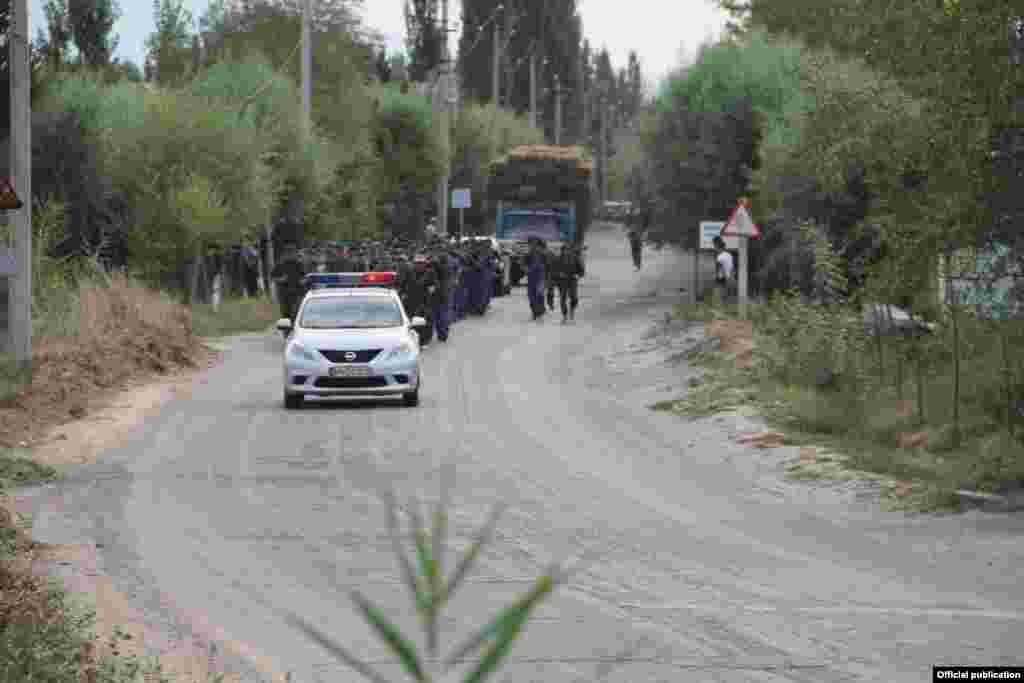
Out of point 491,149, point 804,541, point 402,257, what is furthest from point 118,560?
point 491,149

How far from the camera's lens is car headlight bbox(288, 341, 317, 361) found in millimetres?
25234

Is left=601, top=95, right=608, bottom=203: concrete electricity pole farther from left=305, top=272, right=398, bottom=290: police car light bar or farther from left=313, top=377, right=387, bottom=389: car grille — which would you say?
left=313, top=377, right=387, bottom=389: car grille

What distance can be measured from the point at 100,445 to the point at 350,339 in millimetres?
5115

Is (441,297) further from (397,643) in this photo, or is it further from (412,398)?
(397,643)

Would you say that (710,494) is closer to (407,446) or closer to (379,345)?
(407,446)

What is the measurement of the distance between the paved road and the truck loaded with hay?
3486cm

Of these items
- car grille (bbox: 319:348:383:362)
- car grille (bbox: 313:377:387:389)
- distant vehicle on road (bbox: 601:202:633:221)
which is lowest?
distant vehicle on road (bbox: 601:202:633:221)

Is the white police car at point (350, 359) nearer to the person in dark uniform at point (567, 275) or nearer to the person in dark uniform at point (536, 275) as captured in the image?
the person in dark uniform at point (567, 275)

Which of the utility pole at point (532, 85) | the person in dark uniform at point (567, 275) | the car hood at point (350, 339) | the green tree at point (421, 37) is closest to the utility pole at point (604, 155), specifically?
the utility pole at point (532, 85)

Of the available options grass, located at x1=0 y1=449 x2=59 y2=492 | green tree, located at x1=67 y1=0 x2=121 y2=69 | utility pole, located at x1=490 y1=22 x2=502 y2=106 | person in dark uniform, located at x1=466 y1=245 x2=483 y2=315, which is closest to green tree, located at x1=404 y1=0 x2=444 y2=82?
utility pole, located at x1=490 y1=22 x2=502 y2=106

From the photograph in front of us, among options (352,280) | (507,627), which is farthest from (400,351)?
(507,627)

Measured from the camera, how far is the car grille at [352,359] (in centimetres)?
2527

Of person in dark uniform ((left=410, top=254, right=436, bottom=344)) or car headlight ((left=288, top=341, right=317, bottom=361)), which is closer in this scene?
car headlight ((left=288, top=341, right=317, bottom=361))

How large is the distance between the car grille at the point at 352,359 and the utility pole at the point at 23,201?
3.63 metres
